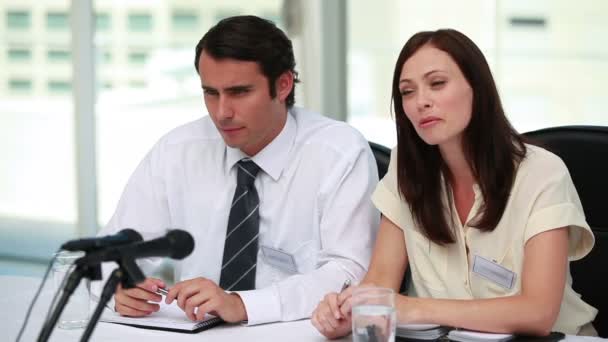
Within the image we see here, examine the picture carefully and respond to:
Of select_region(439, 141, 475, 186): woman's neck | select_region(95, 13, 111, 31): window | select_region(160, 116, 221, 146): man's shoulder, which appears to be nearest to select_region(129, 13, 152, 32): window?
select_region(95, 13, 111, 31): window

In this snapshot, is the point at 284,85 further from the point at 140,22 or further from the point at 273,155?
the point at 140,22

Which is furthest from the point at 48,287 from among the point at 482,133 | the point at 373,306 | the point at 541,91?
the point at 541,91

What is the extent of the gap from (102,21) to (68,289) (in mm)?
4628

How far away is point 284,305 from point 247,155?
2.02 ft

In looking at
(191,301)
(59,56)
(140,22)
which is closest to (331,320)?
(191,301)

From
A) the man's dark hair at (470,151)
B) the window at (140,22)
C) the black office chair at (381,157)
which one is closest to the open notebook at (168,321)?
the man's dark hair at (470,151)

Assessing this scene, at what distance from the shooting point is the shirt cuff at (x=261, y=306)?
247cm

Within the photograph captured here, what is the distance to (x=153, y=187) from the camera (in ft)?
10.0

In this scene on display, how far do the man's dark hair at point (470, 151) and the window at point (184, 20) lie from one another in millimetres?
3336

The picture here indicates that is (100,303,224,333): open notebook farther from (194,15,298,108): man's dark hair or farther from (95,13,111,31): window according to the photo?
(95,13,111,31): window

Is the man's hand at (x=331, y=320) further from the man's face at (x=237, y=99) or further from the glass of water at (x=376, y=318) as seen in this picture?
the man's face at (x=237, y=99)

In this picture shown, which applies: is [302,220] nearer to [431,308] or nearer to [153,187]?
[153,187]

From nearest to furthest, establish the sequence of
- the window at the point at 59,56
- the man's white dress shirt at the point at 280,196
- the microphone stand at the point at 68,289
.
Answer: the microphone stand at the point at 68,289
the man's white dress shirt at the point at 280,196
the window at the point at 59,56

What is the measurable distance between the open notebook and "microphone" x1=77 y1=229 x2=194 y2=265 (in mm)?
737
